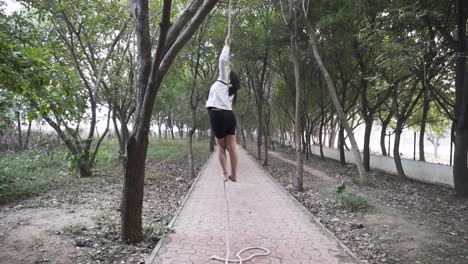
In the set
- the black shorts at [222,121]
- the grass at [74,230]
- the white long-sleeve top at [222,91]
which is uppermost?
the white long-sleeve top at [222,91]

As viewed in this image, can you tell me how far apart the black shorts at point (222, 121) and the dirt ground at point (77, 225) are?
2.08m

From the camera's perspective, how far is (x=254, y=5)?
46.4 feet

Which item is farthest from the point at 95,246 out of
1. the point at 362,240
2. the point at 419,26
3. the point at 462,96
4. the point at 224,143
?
the point at 419,26

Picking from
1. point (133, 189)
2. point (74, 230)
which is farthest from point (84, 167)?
point (133, 189)

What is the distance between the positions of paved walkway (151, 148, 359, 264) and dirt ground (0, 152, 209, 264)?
44 cm

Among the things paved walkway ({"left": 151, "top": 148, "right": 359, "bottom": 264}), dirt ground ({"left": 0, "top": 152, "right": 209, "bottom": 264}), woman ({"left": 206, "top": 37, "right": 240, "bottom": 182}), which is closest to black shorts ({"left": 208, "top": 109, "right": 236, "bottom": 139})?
woman ({"left": 206, "top": 37, "right": 240, "bottom": 182})

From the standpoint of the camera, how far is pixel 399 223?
640 centimetres

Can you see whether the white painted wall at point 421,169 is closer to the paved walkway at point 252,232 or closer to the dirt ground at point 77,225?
the paved walkway at point 252,232

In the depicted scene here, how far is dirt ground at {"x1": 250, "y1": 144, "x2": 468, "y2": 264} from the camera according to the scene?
16.6ft

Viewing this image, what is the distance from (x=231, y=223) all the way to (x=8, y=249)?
3.59 m

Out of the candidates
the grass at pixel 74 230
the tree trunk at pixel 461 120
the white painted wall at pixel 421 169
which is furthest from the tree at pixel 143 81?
the white painted wall at pixel 421 169

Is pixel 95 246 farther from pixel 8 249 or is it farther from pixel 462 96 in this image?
pixel 462 96

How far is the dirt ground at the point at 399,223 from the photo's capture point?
16.6 feet

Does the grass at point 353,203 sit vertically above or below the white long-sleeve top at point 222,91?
below
